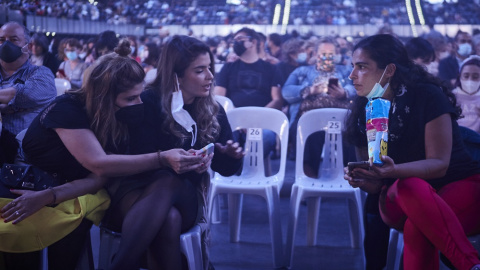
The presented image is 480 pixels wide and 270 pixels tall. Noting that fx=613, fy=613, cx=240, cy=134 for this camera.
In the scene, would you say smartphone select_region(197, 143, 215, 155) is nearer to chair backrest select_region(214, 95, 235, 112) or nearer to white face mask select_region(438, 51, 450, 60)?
chair backrest select_region(214, 95, 235, 112)

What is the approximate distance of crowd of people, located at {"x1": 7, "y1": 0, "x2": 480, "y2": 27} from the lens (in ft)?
97.7

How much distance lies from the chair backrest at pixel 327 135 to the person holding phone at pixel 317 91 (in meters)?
0.30

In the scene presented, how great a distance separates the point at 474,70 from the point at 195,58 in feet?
8.25

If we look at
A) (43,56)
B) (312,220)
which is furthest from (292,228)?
(43,56)

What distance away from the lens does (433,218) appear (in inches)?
90.9

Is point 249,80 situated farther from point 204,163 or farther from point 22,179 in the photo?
point 22,179

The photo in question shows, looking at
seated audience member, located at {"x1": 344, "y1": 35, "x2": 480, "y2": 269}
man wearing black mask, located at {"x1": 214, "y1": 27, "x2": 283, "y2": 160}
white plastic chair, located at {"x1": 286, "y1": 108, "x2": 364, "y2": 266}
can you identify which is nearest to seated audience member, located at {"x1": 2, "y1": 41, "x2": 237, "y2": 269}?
seated audience member, located at {"x1": 344, "y1": 35, "x2": 480, "y2": 269}

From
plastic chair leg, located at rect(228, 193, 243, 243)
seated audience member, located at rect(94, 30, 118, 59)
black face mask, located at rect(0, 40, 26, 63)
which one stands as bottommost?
plastic chair leg, located at rect(228, 193, 243, 243)

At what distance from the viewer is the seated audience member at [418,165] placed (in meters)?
2.32

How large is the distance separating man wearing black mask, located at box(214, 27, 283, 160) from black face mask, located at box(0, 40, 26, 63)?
229 cm

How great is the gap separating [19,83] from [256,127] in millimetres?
1578

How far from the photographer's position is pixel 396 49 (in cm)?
273

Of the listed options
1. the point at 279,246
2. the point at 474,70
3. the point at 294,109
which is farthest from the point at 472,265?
the point at 294,109

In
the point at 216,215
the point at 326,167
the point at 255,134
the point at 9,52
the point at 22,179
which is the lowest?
the point at 216,215
